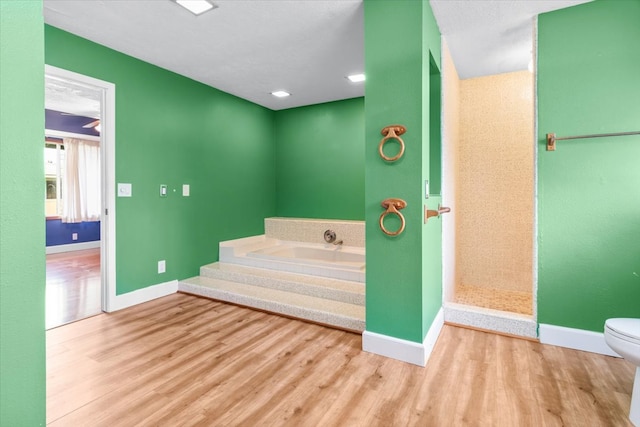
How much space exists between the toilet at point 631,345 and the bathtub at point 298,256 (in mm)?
1854

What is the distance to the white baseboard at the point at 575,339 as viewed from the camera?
214cm

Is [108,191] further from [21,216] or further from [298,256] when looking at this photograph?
[21,216]

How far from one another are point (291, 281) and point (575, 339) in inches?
91.7

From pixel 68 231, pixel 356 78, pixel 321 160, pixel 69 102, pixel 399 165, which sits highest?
pixel 69 102

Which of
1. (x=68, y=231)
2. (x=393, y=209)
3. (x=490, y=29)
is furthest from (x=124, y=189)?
(x=68, y=231)

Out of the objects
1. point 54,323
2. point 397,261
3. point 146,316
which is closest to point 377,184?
point 397,261

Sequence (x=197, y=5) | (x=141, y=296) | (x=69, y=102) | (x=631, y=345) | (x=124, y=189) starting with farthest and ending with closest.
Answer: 1. (x=69, y=102)
2. (x=141, y=296)
3. (x=124, y=189)
4. (x=197, y=5)
5. (x=631, y=345)

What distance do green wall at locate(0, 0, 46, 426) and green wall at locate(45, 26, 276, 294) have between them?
253 cm

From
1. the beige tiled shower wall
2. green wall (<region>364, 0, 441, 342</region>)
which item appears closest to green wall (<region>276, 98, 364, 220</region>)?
the beige tiled shower wall

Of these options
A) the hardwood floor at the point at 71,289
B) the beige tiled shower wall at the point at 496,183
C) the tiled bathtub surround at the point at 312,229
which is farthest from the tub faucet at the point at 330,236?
the hardwood floor at the point at 71,289

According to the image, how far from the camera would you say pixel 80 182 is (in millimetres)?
6215

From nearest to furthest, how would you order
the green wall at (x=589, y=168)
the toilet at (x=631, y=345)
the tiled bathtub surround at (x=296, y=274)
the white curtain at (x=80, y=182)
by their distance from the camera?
the toilet at (x=631, y=345) < the green wall at (x=589, y=168) < the tiled bathtub surround at (x=296, y=274) < the white curtain at (x=80, y=182)

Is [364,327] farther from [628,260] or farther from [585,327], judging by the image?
[628,260]

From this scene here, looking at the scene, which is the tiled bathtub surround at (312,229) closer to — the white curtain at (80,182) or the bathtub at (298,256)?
the bathtub at (298,256)
